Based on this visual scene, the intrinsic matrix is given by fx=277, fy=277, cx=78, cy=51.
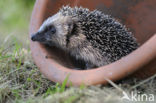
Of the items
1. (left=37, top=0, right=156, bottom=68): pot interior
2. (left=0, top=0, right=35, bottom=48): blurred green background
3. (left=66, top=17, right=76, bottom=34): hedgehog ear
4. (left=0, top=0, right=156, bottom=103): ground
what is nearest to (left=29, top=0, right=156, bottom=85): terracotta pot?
(left=37, top=0, right=156, bottom=68): pot interior

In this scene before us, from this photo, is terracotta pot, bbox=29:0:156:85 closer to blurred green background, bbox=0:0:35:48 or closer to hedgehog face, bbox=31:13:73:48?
hedgehog face, bbox=31:13:73:48

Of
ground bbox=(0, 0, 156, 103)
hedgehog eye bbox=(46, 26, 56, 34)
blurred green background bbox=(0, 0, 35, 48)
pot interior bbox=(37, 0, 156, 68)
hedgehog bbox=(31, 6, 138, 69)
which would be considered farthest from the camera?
blurred green background bbox=(0, 0, 35, 48)

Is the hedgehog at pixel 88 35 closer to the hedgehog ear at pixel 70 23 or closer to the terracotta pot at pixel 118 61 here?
the hedgehog ear at pixel 70 23

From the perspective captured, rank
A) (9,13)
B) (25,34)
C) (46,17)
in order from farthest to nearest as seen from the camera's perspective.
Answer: (9,13)
(25,34)
(46,17)

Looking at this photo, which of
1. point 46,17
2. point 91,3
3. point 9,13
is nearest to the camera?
point 46,17

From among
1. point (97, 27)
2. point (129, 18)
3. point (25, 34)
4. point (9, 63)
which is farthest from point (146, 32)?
point (25, 34)

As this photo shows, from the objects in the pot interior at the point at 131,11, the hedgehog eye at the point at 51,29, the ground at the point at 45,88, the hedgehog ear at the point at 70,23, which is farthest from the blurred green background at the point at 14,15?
the hedgehog ear at the point at 70,23

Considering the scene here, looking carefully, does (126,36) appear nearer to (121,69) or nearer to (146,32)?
(146,32)
